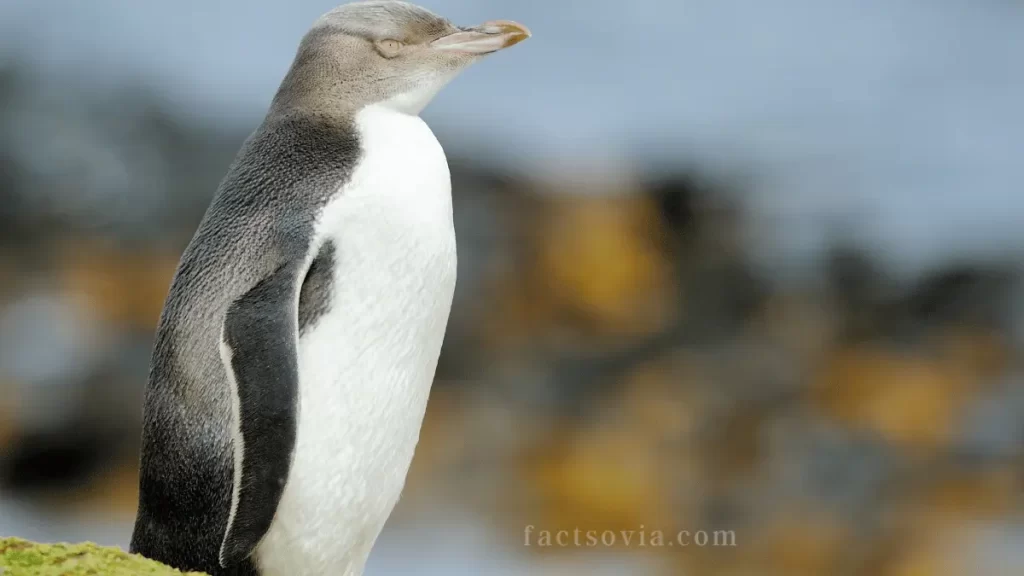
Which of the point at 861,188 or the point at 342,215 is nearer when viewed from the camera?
the point at 342,215

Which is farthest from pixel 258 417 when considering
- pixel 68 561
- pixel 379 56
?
pixel 379 56

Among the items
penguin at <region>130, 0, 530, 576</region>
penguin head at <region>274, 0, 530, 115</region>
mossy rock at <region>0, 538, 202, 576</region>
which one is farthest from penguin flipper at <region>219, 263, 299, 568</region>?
penguin head at <region>274, 0, 530, 115</region>

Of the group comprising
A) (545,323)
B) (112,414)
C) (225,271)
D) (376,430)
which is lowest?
(112,414)

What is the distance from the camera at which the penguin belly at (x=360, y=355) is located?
50.8 inches

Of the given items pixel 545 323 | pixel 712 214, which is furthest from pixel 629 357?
pixel 712 214

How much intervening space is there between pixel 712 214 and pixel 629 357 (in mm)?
717

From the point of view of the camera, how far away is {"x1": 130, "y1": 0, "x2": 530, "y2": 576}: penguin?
123 cm

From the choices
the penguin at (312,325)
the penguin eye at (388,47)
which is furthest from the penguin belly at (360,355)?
the penguin eye at (388,47)

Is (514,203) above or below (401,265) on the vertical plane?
below

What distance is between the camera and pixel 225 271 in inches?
50.9

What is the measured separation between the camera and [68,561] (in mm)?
1022

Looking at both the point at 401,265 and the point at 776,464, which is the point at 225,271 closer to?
the point at 401,265

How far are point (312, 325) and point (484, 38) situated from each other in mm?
463

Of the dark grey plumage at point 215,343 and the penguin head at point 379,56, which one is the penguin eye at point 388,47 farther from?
the dark grey plumage at point 215,343
